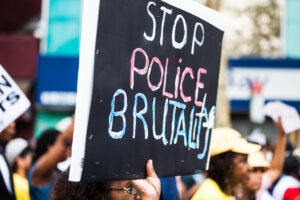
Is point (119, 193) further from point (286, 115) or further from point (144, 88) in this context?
point (286, 115)

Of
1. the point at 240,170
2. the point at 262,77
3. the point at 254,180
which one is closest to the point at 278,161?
the point at 254,180

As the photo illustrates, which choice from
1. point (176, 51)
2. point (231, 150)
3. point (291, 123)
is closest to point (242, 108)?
point (291, 123)

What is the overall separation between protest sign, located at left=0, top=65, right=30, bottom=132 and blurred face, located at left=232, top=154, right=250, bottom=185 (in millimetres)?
1504

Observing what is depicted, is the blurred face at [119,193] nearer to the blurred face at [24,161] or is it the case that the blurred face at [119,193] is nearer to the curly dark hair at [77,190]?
the curly dark hair at [77,190]

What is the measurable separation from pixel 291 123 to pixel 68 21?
11417 millimetres

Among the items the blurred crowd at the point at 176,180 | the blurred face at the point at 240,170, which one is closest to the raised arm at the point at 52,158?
the blurred crowd at the point at 176,180

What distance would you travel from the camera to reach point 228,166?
3.20 metres

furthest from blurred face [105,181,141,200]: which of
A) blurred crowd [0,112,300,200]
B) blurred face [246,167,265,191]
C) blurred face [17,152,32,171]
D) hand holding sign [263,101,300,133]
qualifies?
blurred face [17,152,32,171]

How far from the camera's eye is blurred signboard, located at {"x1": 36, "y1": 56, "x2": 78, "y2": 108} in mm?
13750

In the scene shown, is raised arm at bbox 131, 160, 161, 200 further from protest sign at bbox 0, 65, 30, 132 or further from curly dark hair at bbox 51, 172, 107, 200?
protest sign at bbox 0, 65, 30, 132

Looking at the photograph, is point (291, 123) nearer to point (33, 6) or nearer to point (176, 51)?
point (176, 51)

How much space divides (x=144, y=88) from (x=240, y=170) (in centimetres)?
142

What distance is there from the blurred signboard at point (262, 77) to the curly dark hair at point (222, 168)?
10.8 m

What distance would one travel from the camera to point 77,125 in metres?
1.72
